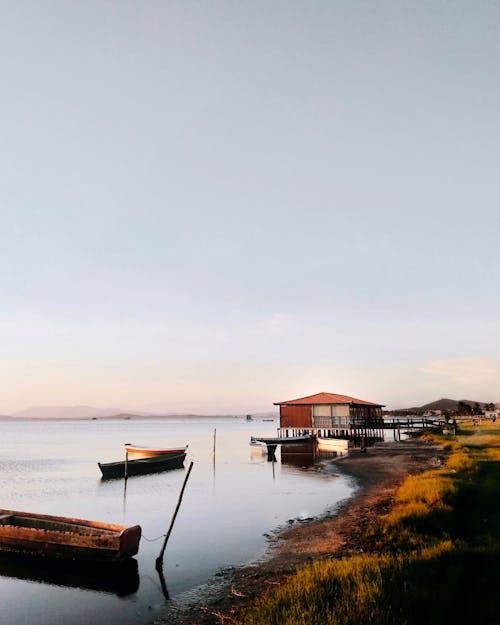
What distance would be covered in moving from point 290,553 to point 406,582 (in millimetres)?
7870

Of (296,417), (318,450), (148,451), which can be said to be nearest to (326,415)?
(296,417)

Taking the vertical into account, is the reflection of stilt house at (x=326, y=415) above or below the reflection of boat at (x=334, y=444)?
above

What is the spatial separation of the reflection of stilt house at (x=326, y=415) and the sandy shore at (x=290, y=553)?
27.3m

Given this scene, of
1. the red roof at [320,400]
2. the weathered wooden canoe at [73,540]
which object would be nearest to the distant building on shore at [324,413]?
the red roof at [320,400]

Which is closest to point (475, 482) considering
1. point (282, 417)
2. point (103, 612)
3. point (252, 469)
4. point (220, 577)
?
point (220, 577)

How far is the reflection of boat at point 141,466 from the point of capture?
3962cm

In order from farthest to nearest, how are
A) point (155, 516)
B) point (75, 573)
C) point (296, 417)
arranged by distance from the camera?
point (296, 417), point (155, 516), point (75, 573)

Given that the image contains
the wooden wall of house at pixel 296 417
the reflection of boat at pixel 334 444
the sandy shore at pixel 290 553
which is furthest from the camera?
the wooden wall of house at pixel 296 417

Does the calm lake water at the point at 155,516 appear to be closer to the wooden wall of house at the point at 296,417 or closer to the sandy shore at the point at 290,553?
the sandy shore at the point at 290,553

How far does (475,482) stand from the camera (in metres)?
23.5

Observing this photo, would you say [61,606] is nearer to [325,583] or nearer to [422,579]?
[325,583]

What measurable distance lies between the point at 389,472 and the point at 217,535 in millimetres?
19275

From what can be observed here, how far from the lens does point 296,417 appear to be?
63.0 m

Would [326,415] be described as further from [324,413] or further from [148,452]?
[148,452]
